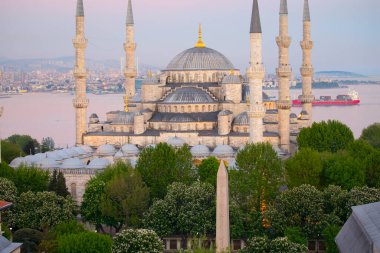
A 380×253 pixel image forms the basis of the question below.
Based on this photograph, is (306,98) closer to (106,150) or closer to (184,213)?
(106,150)

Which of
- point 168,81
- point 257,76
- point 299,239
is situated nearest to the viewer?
point 299,239

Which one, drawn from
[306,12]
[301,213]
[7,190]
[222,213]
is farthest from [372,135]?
[222,213]

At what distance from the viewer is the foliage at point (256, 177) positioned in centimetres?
2975

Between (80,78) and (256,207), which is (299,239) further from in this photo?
(80,78)

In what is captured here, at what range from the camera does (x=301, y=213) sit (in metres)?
27.0

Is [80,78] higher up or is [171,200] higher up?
[80,78]

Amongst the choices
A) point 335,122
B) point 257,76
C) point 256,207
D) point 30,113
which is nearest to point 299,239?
point 256,207

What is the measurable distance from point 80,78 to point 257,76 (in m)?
11.4

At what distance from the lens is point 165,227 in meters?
28.0

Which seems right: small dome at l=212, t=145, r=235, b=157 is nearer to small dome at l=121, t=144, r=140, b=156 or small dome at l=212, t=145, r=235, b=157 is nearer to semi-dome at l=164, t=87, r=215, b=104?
small dome at l=121, t=144, r=140, b=156

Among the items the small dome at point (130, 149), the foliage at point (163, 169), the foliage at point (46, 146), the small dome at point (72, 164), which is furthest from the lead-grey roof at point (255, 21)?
the foliage at point (46, 146)

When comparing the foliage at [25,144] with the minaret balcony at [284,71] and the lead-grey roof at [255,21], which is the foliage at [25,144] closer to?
the minaret balcony at [284,71]

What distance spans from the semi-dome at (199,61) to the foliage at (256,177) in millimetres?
17314

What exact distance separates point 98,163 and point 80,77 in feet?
24.7
